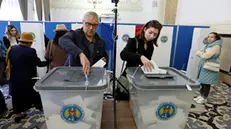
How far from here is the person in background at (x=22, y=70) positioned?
1663 mm

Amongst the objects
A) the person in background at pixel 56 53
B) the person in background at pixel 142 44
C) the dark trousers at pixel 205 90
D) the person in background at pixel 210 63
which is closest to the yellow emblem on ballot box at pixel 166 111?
the person in background at pixel 142 44

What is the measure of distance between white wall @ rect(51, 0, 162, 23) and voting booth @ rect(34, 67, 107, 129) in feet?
19.6

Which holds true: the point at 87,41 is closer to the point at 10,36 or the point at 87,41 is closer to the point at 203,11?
the point at 10,36

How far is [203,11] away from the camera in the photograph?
165 inches

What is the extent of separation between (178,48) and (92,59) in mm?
2617

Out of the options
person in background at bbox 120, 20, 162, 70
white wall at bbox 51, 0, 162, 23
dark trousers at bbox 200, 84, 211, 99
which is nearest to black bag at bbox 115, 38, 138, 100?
person in background at bbox 120, 20, 162, 70

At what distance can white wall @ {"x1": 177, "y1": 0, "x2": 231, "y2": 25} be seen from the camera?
3422 millimetres

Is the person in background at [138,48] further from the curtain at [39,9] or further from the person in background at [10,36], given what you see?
the curtain at [39,9]

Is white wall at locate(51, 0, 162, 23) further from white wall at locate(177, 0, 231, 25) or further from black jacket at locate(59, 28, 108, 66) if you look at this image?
black jacket at locate(59, 28, 108, 66)

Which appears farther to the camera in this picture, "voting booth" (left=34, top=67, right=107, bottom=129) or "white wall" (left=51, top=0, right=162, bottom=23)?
"white wall" (left=51, top=0, right=162, bottom=23)

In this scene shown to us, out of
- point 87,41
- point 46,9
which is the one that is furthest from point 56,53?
point 46,9

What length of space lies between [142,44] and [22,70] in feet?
4.46

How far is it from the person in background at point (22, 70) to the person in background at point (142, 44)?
117 cm

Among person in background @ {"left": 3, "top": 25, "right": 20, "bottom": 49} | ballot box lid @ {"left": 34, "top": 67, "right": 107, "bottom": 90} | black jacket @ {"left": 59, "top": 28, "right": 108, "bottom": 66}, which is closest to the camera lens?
ballot box lid @ {"left": 34, "top": 67, "right": 107, "bottom": 90}
